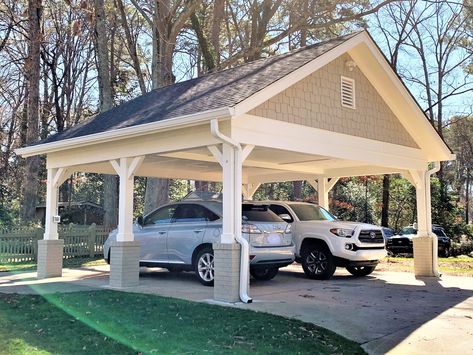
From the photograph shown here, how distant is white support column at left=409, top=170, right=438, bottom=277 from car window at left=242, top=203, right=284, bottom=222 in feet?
14.9

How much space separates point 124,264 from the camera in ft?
35.2

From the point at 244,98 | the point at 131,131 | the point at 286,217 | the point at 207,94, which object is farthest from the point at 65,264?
the point at 244,98

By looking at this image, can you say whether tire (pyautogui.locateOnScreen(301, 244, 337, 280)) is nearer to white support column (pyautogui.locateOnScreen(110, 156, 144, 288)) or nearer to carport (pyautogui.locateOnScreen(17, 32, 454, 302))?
carport (pyautogui.locateOnScreen(17, 32, 454, 302))

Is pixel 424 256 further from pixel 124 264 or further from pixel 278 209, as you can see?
pixel 124 264

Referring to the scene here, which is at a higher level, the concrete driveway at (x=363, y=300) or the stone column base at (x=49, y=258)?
the stone column base at (x=49, y=258)

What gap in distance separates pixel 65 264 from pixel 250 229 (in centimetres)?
886

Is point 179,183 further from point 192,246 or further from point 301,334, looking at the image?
point 301,334

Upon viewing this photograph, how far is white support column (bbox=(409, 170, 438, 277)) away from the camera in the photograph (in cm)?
1326

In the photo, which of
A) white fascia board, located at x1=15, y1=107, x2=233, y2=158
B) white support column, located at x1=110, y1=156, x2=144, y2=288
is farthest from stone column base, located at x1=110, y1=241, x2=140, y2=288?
white fascia board, located at x1=15, y1=107, x2=233, y2=158

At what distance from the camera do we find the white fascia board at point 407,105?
11907 mm

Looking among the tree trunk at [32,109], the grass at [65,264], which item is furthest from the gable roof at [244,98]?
the tree trunk at [32,109]

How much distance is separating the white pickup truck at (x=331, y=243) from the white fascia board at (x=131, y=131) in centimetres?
422

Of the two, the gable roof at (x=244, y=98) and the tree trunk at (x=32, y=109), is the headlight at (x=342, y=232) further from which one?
the tree trunk at (x=32, y=109)

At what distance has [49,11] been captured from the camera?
29.5m
